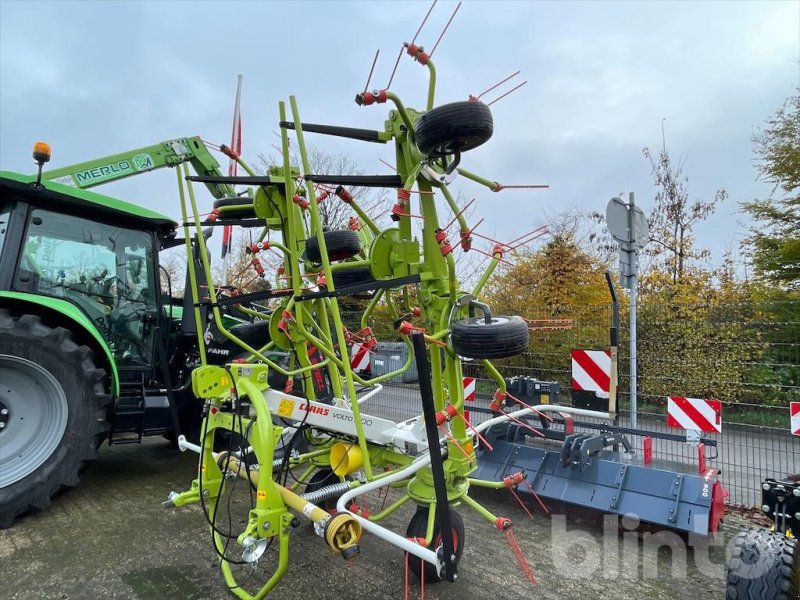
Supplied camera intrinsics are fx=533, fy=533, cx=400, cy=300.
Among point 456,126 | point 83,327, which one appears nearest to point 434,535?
point 456,126

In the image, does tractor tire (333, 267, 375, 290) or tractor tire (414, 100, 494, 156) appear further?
tractor tire (333, 267, 375, 290)

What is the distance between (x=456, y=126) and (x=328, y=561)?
102 inches

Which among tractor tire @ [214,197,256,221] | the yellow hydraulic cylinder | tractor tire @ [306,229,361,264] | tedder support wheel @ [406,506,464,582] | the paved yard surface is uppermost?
tractor tire @ [214,197,256,221]

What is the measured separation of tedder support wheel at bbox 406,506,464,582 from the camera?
2.84 m

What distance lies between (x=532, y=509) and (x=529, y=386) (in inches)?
41.9

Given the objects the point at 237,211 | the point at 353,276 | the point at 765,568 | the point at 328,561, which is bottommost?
the point at 328,561

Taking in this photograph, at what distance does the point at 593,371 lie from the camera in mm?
4941

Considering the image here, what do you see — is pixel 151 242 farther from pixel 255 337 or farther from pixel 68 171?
pixel 255 337

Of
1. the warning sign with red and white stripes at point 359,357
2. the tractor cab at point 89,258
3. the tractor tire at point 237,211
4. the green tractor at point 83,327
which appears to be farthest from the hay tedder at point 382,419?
the tractor cab at point 89,258

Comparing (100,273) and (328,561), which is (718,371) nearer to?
(328,561)

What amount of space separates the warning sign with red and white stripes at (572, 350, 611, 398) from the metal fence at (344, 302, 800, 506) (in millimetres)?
360

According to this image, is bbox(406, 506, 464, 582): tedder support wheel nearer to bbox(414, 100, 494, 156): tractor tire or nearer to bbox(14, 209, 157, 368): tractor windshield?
bbox(414, 100, 494, 156): tractor tire

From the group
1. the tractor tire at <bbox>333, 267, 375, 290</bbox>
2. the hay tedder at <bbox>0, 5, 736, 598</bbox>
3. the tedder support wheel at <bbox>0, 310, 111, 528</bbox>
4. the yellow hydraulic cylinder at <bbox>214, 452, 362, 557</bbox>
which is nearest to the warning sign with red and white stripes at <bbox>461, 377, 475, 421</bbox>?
the hay tedder at <bbox>0, 5, 736, 598</bbox>

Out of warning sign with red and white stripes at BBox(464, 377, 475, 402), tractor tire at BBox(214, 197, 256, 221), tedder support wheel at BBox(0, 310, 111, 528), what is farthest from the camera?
warning sign with red and white stripes at BBox(464, 377, 475, 402)
